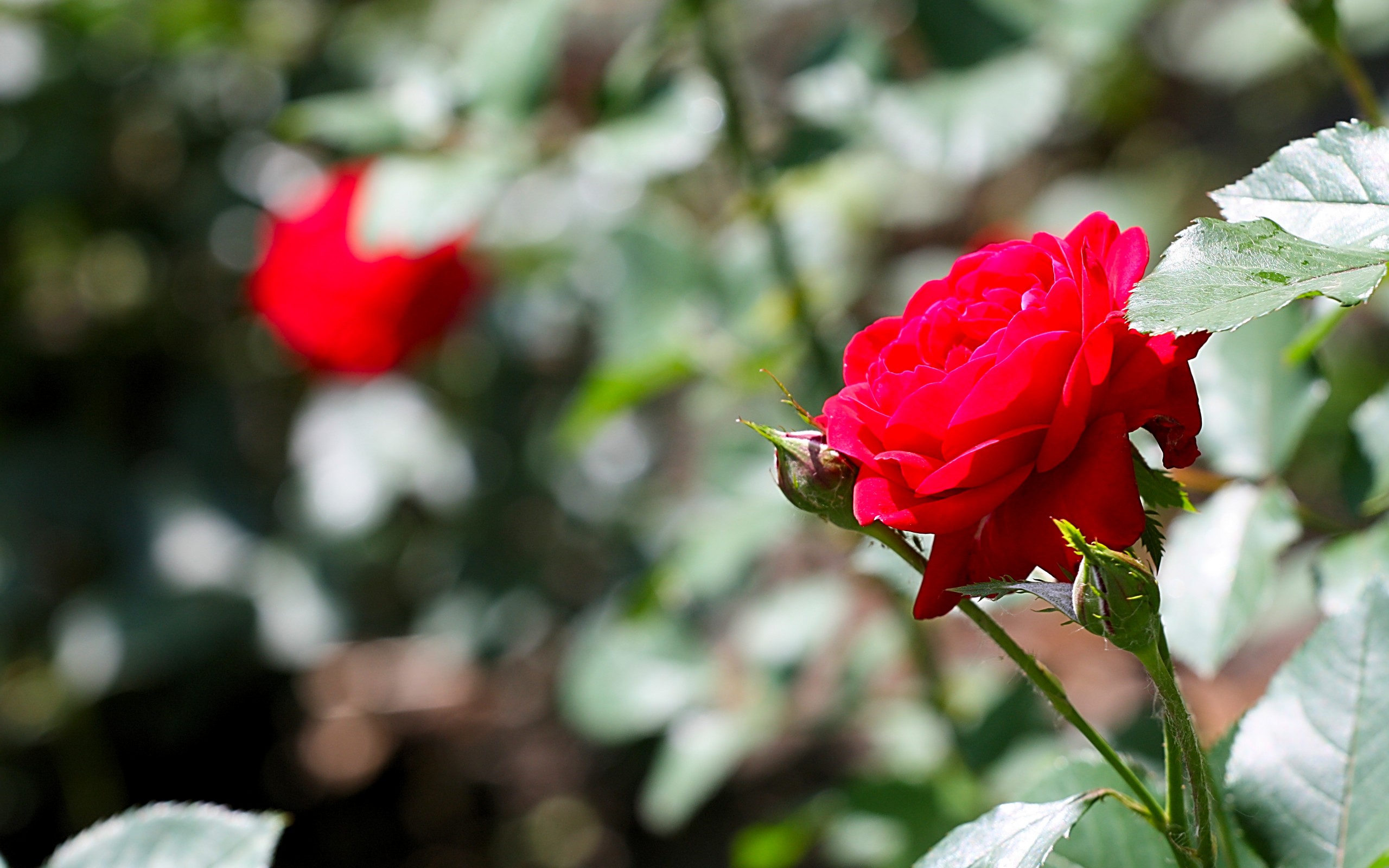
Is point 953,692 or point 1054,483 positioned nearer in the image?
point 1054,483

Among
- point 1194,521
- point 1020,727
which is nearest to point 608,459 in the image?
point 1020,727

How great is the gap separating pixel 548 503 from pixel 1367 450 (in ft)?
4.61

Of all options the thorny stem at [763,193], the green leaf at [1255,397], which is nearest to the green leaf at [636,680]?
the thorny stem at [763,193]

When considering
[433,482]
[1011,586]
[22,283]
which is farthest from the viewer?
[22,283]

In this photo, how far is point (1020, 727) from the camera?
3.77 feet

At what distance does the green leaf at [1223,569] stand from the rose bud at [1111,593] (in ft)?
0.88

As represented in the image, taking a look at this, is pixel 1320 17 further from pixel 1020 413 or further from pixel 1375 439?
pixel 1020 413

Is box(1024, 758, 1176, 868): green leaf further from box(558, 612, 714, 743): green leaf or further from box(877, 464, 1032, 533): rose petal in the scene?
box(558, 612, 714, 743): green leaf

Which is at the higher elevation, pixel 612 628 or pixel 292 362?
pixel 292 362

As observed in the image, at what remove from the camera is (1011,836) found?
49 centimetres

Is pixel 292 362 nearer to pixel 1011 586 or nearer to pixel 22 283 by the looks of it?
pixel 22 283

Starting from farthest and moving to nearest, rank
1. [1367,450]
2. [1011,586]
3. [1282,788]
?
1. [1367,450]
2. [1282,788]
3. [1011,586]

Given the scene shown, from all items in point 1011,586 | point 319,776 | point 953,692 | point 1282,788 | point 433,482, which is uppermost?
point 1011,586

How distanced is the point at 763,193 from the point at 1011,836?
0.75m
